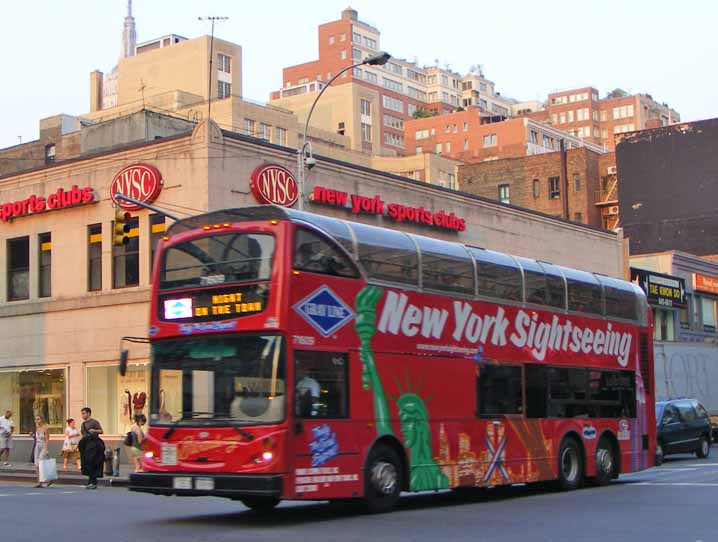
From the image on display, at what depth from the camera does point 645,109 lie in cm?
16112

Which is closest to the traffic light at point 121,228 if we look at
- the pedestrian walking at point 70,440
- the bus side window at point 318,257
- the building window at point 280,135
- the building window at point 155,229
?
the pedestrian walking at point 70,440

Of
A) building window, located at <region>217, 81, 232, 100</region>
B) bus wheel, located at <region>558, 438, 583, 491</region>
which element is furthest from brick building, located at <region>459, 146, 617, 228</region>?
bus wheel, located at <region>558, 438, 583, 491</region>

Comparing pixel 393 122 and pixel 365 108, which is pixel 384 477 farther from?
pixel 393 122

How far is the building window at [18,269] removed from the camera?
35156mm

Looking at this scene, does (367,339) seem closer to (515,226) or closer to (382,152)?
(515,226)

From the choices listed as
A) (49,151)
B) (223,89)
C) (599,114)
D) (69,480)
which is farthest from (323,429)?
(599,114)

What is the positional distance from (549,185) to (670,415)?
49993 mm

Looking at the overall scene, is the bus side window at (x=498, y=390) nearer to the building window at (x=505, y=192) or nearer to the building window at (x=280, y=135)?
the building window at (x=280, y=135)

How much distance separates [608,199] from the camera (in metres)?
79.9

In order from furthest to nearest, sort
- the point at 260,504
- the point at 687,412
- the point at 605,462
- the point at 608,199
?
the point at 608,199
the point at 687,412
the point at 605,462
the point at 260,504

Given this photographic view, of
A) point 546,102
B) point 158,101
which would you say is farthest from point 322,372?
point 546,102

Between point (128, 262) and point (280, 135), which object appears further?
point (280, 135)

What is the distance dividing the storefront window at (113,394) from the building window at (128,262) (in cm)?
254

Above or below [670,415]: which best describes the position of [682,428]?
below
